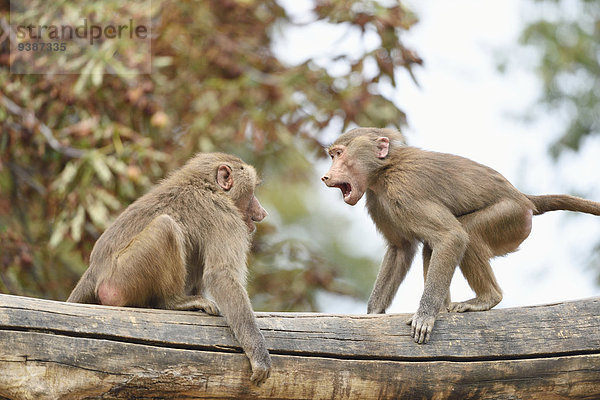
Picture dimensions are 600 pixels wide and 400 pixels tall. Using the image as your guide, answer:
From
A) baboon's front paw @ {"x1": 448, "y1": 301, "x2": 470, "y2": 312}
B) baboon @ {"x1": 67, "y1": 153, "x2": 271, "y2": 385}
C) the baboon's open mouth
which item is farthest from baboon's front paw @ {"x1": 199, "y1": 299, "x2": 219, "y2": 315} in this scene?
baboon's front paw @ {"x1": 448, "y1": 301, "x2": 470, "y2": 312}

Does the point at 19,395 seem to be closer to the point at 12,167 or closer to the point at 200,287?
the point at 200,287

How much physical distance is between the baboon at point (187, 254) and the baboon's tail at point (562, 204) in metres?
2.18

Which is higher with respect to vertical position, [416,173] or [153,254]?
[416,173]

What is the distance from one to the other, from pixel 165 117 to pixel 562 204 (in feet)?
13.9

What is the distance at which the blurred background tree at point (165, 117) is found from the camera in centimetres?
746

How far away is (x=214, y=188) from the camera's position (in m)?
5.16

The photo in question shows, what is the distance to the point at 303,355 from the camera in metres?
4.51

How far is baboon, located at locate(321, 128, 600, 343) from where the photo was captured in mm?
5047

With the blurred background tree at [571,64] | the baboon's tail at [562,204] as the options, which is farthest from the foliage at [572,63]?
the baboon's tail at [562,204]

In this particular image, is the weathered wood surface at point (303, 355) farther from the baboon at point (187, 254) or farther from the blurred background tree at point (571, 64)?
the blurred background tree at point (571, 64)

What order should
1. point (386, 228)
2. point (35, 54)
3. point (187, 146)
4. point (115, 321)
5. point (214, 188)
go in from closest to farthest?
1. point (115, 321)
2. point (214, 188)
3. point (386, 228)
4. point (35, 54)
5. point (187, 146)

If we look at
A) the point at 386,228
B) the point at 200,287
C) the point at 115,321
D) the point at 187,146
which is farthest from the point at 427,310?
the point at 187,146

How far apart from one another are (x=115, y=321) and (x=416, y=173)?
2440 millimetres

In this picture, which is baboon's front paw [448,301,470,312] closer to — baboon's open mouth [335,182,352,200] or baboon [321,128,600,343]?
baboon [321,128,600,343]
